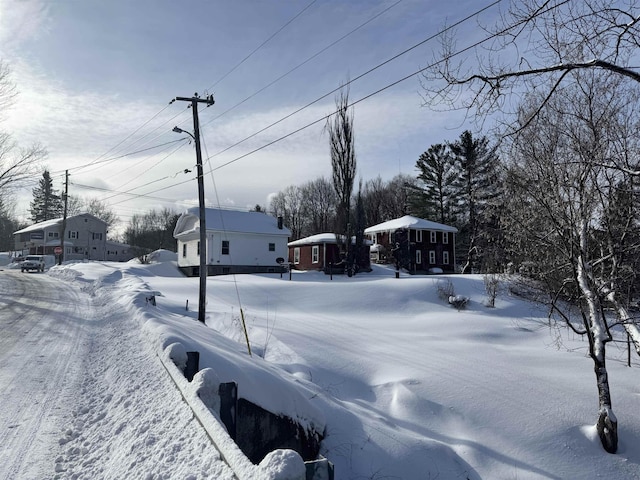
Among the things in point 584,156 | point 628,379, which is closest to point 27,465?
point 584,156

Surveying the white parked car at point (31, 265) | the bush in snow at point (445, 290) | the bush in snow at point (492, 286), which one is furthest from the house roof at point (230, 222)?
the bush in snow at point (492, 286)

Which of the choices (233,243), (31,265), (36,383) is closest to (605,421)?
(36,383)

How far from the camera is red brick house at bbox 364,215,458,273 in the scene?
42.1 metres

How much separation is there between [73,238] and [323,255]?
4550 centimetres

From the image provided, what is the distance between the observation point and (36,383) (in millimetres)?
6453

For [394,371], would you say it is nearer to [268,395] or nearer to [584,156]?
[268,395]

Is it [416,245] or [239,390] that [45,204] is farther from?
[239,390]

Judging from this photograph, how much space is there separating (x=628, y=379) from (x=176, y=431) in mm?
11110

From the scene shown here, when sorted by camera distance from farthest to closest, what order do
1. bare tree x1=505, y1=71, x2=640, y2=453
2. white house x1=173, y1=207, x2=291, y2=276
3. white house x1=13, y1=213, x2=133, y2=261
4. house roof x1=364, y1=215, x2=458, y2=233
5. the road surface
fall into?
white house x1=13, y1=213, x2=133, y2=261 < house roof x1=364, y1=215, x2=458, y2=233 < white house x1=173, y1=207, x2=291, y2=276 < bare tree x1=505, y1=71, x2=640, y2=453 < the road surface

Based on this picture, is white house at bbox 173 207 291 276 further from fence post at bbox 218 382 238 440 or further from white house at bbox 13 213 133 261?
white house at bbox 13 213 133 261

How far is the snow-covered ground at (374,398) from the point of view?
4480 mm

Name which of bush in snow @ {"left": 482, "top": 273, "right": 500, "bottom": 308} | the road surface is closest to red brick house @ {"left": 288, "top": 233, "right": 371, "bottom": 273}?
bush in snow @ {"left": 482, "top": 273, "right": 500, "bottom": 308}

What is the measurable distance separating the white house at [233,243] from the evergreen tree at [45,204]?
59.6 metres

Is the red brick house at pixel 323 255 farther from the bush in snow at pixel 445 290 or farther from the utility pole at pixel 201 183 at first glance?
the utility pole at pixel 201 183
